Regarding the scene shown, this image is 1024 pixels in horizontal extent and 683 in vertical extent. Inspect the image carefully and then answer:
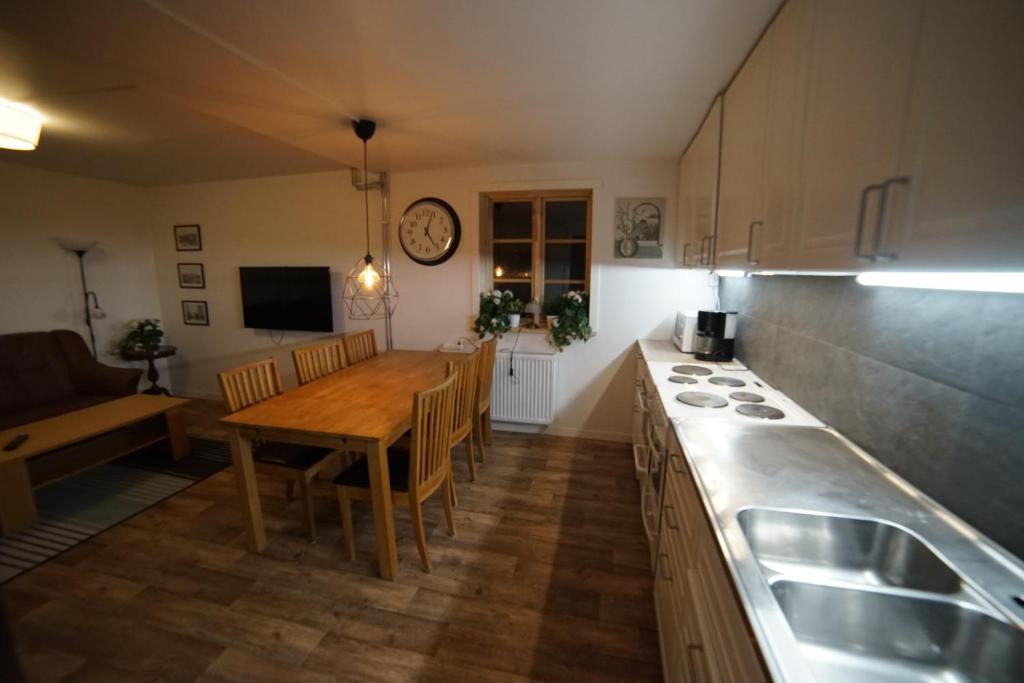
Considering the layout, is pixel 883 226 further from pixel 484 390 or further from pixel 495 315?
pixel 495 315

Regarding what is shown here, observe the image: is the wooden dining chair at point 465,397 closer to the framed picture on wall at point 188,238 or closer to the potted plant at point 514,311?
the potted plant at point 514,311

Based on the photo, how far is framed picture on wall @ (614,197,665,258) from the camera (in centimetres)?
307

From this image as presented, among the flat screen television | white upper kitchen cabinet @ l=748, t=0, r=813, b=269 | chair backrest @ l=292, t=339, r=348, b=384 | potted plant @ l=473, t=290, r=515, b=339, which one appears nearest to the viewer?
white upper kitchen cabinet @ l=748, t=0, r=813, b=269

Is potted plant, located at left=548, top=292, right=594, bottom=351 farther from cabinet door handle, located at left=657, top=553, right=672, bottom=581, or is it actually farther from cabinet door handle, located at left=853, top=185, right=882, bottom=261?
cabinet door handle, located at left=853, top=185, right=882, bottom=261

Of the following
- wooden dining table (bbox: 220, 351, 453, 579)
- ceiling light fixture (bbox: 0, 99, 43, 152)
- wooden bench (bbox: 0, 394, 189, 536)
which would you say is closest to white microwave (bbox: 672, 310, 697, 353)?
wooden dining table (bbox: 220, 351, 453, 579)

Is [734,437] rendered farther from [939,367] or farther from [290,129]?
[290,129]

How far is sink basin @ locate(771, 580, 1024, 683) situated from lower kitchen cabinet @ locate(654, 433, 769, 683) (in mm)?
118

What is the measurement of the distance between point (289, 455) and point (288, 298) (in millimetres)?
2314

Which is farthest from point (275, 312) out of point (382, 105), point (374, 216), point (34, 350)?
point (382, 105)

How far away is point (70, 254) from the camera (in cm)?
374

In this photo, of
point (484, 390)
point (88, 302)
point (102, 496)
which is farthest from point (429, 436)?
point (88, 302)

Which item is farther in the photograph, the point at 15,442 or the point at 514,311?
the point at 514,311

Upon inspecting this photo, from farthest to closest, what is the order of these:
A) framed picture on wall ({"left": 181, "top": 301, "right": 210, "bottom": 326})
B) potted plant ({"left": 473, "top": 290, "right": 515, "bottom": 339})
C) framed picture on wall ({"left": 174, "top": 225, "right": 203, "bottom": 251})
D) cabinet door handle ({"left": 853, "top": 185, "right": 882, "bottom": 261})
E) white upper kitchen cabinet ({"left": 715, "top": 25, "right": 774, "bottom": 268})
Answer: framed picture on wall ({"left": 181, "top": 301, "right": 210, "bottom": 326})
framed picture on wall ({"left": 174, "top": 225, "right": 203, "bottom": 251})
potted plant ({"left": 473, "top": 290, "right": 515, "bottom": 339})
white upper kitchen cabinet ({"left": 715, "top": 25, "right": 774, "bottom": 268})
cabinet door handle ({"left": 853, "top": 185, "right": 882, "bottom": 261})

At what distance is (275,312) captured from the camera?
13.2 feet
